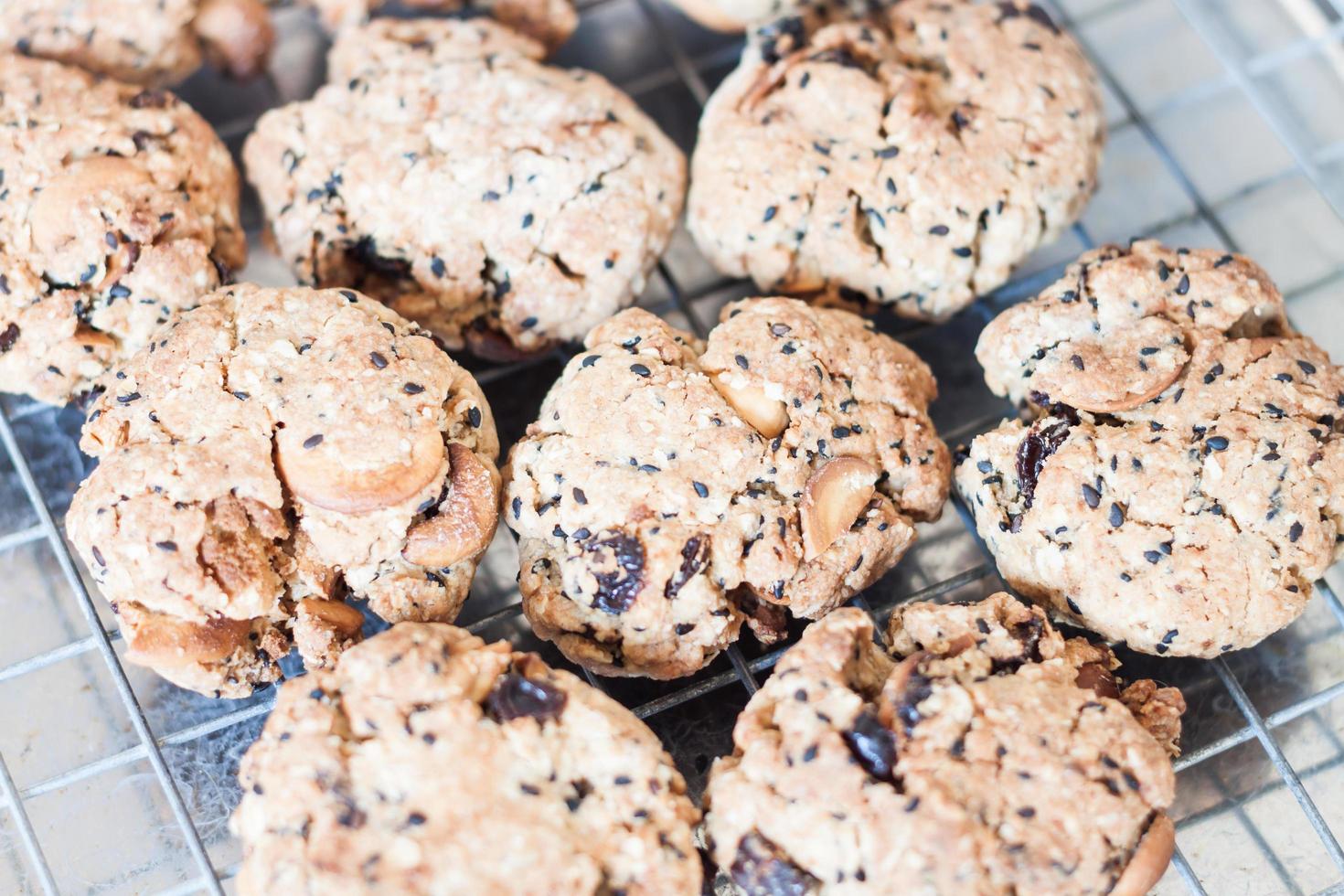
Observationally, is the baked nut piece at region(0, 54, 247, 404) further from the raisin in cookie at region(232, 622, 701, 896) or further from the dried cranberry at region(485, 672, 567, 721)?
the dried cranberry at region(485, 672, 567, 721)

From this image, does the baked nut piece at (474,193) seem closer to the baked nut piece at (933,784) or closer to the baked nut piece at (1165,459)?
the baked nut piece at (1165,459)

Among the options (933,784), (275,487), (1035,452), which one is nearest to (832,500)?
(1035,452)

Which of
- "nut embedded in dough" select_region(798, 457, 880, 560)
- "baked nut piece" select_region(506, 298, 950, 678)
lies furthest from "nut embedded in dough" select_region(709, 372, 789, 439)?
"nut embedded in dough" select_region(798, 457, 880, 560)

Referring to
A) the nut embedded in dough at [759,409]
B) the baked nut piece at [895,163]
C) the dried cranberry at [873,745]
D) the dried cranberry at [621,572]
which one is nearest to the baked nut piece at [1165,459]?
the baked nut piece at [895,163]

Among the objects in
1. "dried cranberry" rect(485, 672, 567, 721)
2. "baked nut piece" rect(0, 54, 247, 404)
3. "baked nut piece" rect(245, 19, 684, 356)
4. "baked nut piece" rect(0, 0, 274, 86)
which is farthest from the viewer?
"baked nut piece" rect(0, 0, 274, 86)

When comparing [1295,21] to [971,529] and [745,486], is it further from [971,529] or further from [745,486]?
[745,486]
